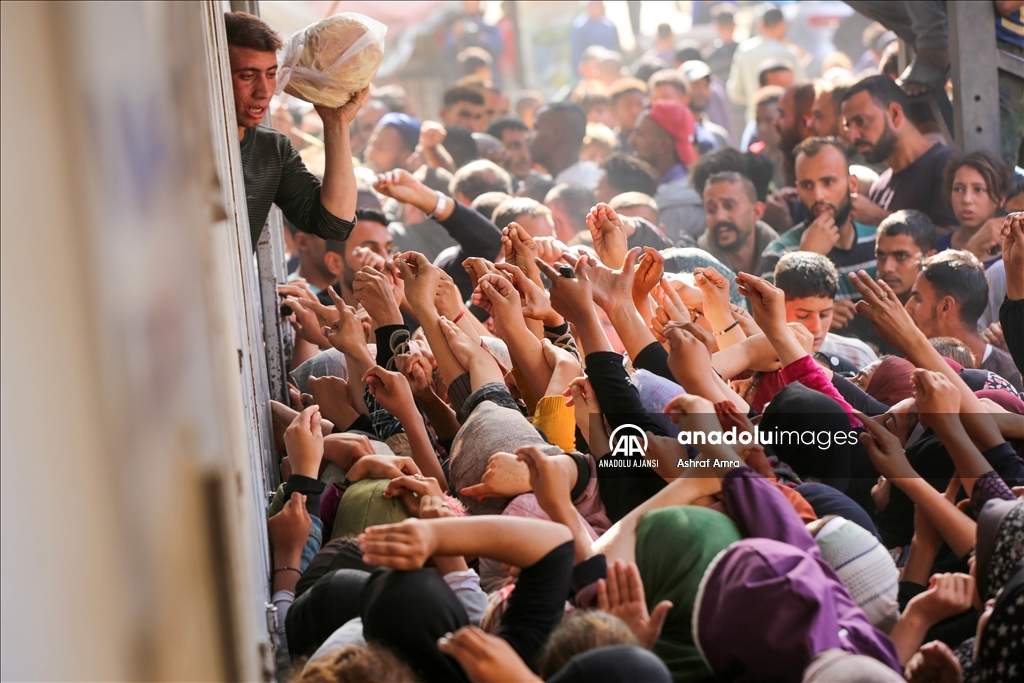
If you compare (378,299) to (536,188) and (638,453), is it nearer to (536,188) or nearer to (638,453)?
(638,453)

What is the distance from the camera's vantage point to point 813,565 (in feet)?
5.26

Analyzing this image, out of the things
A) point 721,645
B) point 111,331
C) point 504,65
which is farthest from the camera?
point 504,65

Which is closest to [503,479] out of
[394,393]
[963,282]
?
[394,393]

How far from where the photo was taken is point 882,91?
4777 mm

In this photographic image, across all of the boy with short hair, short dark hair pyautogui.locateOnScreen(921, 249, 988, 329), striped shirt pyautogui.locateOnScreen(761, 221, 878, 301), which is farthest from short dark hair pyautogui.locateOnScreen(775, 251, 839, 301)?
striped shirt pyautogui.locateOnScreen(761, 221, 878, 301)

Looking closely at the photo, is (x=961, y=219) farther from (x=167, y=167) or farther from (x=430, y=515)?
(x=167, y=167)

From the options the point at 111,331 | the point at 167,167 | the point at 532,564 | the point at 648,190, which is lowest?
the point at 648,190

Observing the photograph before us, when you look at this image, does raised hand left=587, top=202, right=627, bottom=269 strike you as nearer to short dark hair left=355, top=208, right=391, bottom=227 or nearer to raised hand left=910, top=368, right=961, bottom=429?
raised hand left=910, top=368, right=961, bottom=429

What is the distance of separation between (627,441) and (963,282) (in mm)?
1688

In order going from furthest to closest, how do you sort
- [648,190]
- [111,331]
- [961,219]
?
[648,190]
[961,219]
[111,331]

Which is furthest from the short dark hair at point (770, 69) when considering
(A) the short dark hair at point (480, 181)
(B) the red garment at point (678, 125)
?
(A) the short dark hair at point (480, 181)

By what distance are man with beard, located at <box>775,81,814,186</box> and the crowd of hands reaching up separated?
309cm

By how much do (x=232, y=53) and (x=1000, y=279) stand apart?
97.5 inches

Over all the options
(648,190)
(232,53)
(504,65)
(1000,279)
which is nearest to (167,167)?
(232,53)
